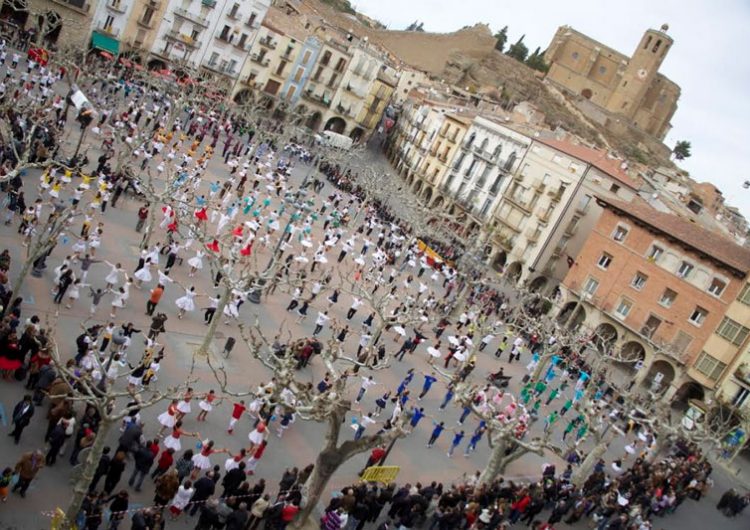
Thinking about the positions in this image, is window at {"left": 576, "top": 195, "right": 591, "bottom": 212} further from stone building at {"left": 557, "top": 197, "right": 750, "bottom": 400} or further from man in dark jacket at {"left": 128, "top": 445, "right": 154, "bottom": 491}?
man in dark jacket at {"left": 128, "top": 445, "right": 154, "bottom": 491}

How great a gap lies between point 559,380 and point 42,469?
1159 inches

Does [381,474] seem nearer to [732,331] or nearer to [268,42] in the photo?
[732,331]

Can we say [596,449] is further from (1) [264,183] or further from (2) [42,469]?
(1) [264,183]

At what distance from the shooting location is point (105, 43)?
194 ft

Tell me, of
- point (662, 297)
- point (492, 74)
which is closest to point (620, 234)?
point (662, 297)

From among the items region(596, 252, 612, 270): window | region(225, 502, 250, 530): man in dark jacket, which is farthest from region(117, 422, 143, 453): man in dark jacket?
region(596, 252, 612, 270): window

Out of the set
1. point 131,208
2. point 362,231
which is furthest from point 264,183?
point 131,208

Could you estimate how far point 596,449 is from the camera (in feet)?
70.1

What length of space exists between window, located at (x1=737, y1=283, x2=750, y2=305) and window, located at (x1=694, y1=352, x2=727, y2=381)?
3918 mm

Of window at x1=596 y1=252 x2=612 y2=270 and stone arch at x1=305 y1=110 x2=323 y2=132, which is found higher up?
window at x1=596 y1=252 x2=612 y2=270

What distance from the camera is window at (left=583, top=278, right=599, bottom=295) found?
4741cm

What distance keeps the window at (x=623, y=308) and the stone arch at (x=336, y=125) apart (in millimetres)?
44966

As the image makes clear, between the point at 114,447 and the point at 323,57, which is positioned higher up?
the point at 323,57

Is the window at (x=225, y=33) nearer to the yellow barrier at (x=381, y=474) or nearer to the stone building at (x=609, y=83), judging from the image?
the yellow barrier at (x=381, y=474)
